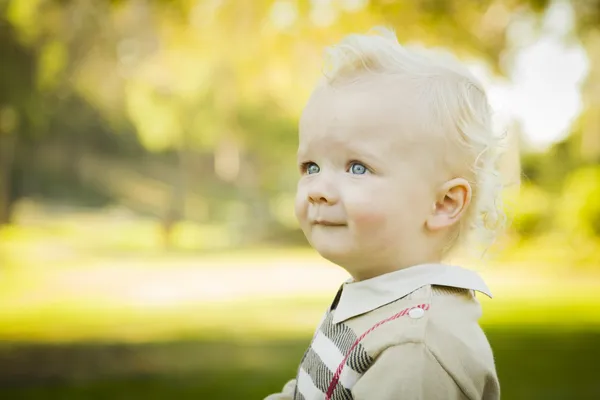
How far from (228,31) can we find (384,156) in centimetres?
563

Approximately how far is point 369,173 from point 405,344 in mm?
253

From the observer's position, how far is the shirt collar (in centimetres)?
102

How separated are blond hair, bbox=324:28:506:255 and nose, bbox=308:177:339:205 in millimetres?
162

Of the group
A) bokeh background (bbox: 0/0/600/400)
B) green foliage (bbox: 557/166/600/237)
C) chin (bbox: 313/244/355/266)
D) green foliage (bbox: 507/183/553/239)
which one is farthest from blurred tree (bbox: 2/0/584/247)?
chin (bbox: 313/244/355/266)

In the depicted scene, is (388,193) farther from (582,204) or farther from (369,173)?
(582,204)

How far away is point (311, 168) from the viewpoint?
1082 mm

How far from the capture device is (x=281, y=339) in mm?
5461

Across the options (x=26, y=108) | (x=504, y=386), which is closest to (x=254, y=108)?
(x=26, y=108)

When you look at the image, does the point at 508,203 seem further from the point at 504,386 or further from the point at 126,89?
the point at 126,89

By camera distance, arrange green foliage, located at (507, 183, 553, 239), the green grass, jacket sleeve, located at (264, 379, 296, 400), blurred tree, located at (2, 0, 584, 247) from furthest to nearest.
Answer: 1. green foliage, located at (507, 183, 553, 239)
2. blurred tree, located at (2, 0, 584, 247)
3. the green grass
4. jacket sleeve, located at (264, 379, 296, 400)

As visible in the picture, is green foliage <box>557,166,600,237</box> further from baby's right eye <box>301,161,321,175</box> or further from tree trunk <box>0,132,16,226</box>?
baby's right eye <box>301,161,321,175</box>

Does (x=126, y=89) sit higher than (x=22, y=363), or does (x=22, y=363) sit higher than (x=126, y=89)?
(x=126, y=89)

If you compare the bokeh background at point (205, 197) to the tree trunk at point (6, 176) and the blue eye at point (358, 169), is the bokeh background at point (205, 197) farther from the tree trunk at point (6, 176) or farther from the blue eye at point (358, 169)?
the blue eye at point (358, 169)

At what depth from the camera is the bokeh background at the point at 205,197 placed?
16.3 ft
